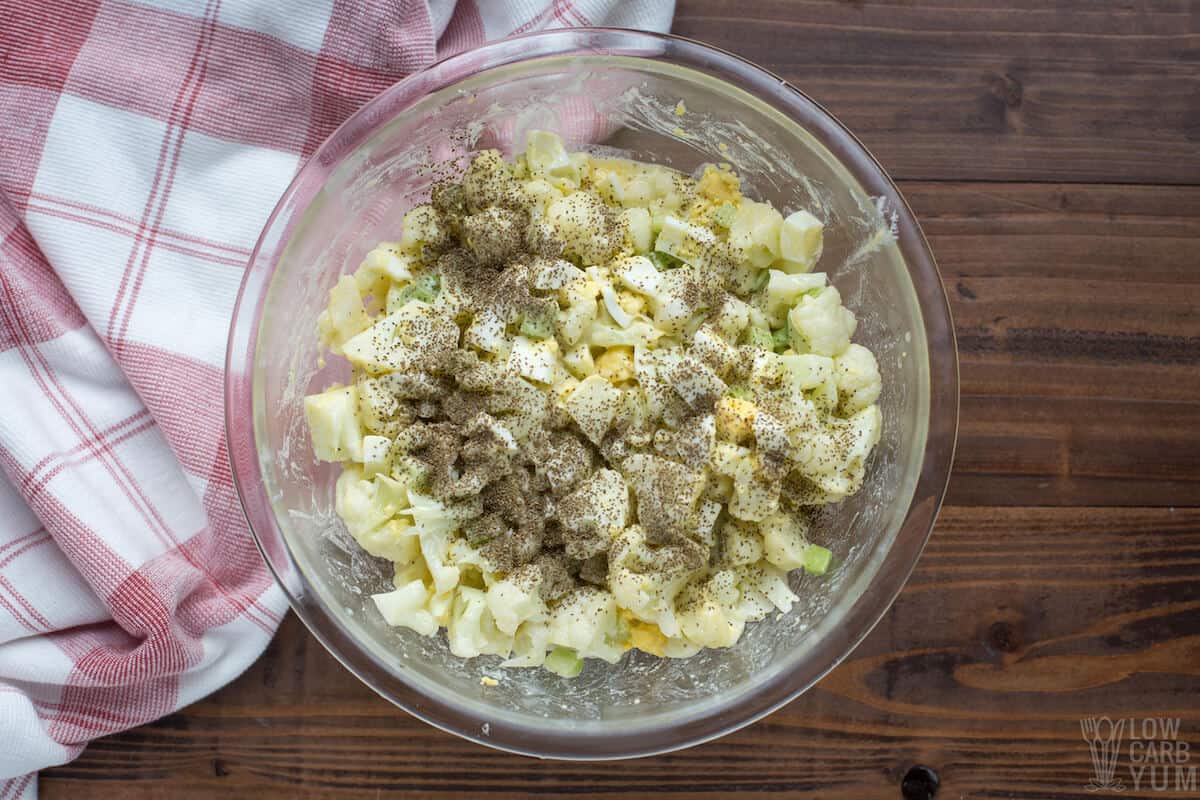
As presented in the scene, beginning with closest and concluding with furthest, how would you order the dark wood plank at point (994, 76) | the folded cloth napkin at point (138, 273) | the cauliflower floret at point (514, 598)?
1. the cauliflower floret at point (514, 598)
2. the folded cloth napkin at point (138, 273)
3. the dark wood plank at point (994, 76)

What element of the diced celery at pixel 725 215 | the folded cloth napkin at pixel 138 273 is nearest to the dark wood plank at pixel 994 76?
the folded cloth napkin at pixel 138 273

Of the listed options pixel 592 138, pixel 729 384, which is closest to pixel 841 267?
pixel 729 384

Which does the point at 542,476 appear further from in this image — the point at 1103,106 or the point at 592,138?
the point at 1103,106

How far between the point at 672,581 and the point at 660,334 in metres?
0.39

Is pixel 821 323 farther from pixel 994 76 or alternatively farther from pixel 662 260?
pixel 994 76

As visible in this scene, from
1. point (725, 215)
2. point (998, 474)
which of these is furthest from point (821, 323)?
point (998, 474)

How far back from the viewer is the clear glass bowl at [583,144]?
1.49 metres

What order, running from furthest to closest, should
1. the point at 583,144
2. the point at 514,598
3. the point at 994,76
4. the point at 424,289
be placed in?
the point at 994,76 → the point at 583,144 → the point at 424,289 → the point at 514,598

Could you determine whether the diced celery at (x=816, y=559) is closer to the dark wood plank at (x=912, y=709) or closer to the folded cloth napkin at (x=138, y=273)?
the dark wood plank at (x=912, y=709)

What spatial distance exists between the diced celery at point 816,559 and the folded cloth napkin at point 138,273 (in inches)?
39.2

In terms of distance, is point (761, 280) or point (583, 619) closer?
point (583, 619)

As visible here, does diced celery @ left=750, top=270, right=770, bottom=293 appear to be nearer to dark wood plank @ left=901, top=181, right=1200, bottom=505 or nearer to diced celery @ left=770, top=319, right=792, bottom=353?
Answer: diced celery @ left=770, top=319, right=792, bottom=353

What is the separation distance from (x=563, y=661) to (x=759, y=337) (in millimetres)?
634

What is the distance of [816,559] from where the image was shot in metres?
1.53
